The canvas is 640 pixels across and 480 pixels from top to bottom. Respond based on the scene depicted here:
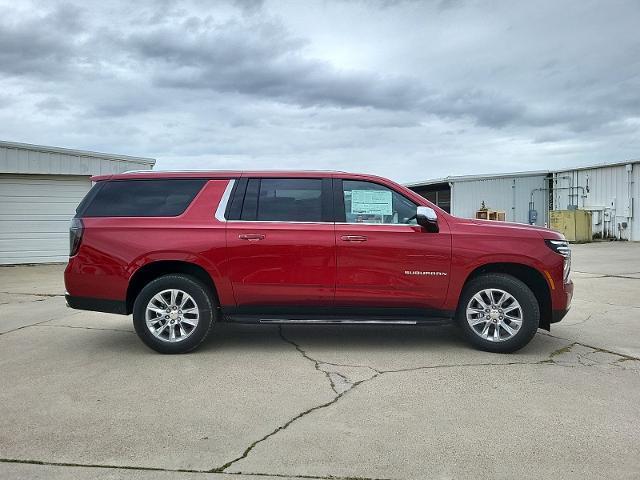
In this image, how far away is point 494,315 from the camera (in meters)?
5.60

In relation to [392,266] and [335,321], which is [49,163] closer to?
[335,321]

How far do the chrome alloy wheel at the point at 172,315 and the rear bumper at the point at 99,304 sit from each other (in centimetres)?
33

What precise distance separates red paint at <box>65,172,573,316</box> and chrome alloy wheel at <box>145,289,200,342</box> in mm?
321

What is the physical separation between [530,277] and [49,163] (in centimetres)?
1366

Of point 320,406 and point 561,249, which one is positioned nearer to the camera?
point 320,406

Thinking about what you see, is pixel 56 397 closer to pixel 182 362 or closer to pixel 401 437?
pixel 182 362

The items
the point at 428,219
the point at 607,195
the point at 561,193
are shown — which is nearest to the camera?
the point at 428,219

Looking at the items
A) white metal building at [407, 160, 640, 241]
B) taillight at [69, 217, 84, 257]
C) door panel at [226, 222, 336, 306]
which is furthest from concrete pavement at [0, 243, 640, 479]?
Result: white metal building at [407, 160, 640, 241]

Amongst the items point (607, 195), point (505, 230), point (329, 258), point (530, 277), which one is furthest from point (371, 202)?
point (607, 195)

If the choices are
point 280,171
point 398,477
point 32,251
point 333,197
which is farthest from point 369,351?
point 32,251

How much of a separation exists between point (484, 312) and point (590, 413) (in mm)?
1740

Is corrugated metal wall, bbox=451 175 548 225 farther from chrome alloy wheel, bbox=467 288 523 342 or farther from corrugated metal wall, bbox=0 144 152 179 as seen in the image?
chrome alloy wheel, bbox=467 288 523 342

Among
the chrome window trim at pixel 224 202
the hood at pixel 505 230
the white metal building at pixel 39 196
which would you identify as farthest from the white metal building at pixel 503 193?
the chrome window trim at pixel 224 202

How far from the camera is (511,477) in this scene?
3.03 meters
